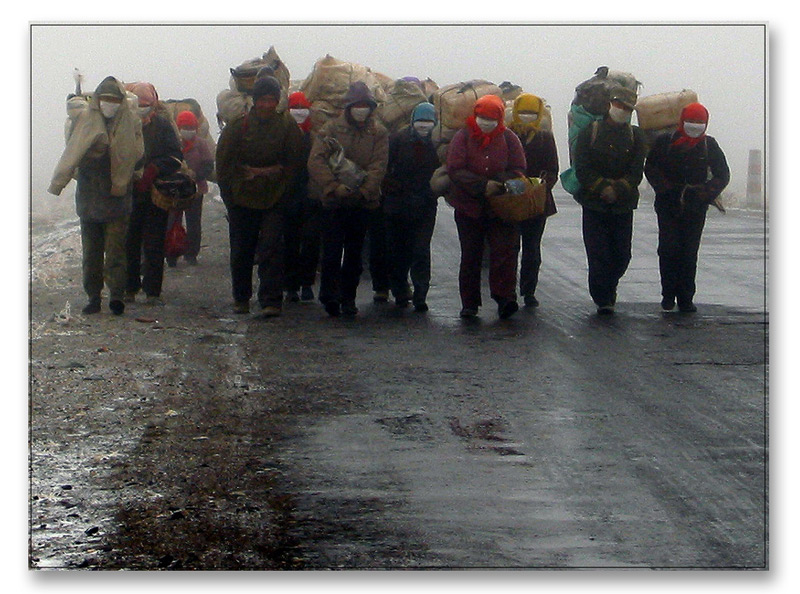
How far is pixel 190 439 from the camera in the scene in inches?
323

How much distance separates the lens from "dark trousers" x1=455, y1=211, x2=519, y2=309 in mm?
12234

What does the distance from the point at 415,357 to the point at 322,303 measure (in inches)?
82.4

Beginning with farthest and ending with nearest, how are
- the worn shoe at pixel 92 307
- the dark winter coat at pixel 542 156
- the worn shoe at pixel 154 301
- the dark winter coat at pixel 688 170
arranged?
the dark winter coat at pixel 542 156, the worn shoe at pixel 154 301, the dark winter coat at pixel 688 170, the worn shoe at pixel 92 307

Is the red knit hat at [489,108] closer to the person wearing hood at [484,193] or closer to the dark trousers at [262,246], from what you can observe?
the person wearing hood at [484,193]

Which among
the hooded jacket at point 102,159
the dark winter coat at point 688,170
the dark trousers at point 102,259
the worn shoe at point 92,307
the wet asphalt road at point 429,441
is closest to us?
the wet asphalt road at point 429,441

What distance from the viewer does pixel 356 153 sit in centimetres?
1221

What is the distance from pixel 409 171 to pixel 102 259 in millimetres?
2338

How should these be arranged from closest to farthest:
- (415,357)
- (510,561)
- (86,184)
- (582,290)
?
(510,561) < (415,357) < (86,184) < (582,290)

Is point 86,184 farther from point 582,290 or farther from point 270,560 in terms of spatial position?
point 270,560

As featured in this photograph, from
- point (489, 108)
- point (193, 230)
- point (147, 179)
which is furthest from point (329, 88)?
point (193, 230)

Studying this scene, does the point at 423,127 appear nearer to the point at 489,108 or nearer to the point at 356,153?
the point at 356,153

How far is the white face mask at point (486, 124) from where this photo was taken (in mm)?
11875

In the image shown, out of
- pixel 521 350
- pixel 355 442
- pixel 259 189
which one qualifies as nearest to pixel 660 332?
pixel 521 350

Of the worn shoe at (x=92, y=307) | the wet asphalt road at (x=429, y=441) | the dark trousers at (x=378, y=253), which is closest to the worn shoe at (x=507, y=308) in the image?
the wet asphalt road at (x=429, y=441)
